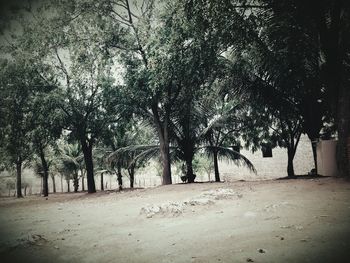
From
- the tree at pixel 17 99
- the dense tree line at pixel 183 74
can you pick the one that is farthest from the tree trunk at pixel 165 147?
the tree at pixel 17 99

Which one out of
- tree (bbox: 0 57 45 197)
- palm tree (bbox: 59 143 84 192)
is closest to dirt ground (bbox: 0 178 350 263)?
tree (bbox: 0 57 45 197)

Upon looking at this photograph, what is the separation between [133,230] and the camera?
20.6ft

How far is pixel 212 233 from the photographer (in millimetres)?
5238

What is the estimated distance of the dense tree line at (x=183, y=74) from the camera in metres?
9.27

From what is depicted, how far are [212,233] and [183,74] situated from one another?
893cm

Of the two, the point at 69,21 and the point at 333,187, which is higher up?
the point at 69,21

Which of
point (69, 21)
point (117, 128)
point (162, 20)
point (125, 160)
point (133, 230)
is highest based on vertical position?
point (69, 21)

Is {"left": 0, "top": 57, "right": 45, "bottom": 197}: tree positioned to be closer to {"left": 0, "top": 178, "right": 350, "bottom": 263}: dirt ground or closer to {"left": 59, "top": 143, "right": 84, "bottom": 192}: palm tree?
{"left": 0, "top": 178, "right": 350, "bottom": 263}: dirt ground

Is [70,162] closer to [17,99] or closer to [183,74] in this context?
[17,99]

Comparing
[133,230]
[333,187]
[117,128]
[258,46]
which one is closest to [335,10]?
[258,46]

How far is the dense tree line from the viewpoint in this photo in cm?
927

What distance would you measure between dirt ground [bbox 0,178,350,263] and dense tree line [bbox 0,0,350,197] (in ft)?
12.0

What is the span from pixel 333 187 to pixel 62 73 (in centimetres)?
1864

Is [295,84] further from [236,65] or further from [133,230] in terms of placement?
[133,230]
